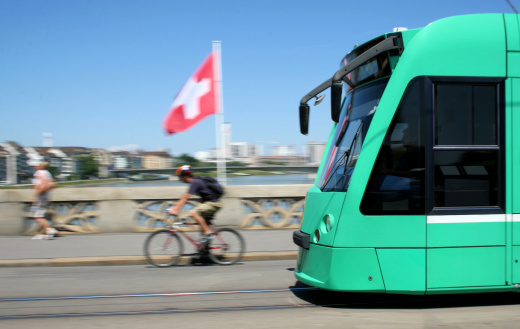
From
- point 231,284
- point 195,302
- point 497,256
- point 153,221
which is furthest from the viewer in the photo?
point 153,221

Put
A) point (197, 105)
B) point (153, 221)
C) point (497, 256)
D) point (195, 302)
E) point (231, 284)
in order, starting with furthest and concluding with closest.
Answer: point (197, 105)
point (153, 221)
point (231, 284)
point (195, 302)
point (497, 256)

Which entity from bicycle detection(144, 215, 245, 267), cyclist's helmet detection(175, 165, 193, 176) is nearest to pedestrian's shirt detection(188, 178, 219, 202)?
cyclist's helmet detection(175, 165, 193, 176)

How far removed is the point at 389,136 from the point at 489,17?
1.63 m

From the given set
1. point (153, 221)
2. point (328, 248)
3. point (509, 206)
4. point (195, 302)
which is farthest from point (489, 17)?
A: point (153, 221)

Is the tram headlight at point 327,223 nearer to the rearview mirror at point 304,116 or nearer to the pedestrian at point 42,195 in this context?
the rearview mirror at point 304,116

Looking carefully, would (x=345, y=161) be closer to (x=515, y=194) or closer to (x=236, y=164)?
(x=515, y=194)

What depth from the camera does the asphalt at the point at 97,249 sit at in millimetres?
7941

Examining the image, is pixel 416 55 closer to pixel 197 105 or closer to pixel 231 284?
pixel 231 284

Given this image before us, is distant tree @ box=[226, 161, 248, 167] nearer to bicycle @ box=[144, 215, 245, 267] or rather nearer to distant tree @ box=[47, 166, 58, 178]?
bicycle @ box=[144, 215, 245, 267]

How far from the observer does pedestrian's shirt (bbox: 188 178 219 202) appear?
7.47 meters

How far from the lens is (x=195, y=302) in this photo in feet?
18.0

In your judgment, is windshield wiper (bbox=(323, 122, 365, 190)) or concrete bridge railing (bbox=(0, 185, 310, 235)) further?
concrete bridge railing (bbox=(0, 185, 310, 235))

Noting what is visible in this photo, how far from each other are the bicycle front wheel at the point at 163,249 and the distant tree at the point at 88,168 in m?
2.33

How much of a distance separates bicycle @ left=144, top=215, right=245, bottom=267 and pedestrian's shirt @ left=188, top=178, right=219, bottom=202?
44 cm
